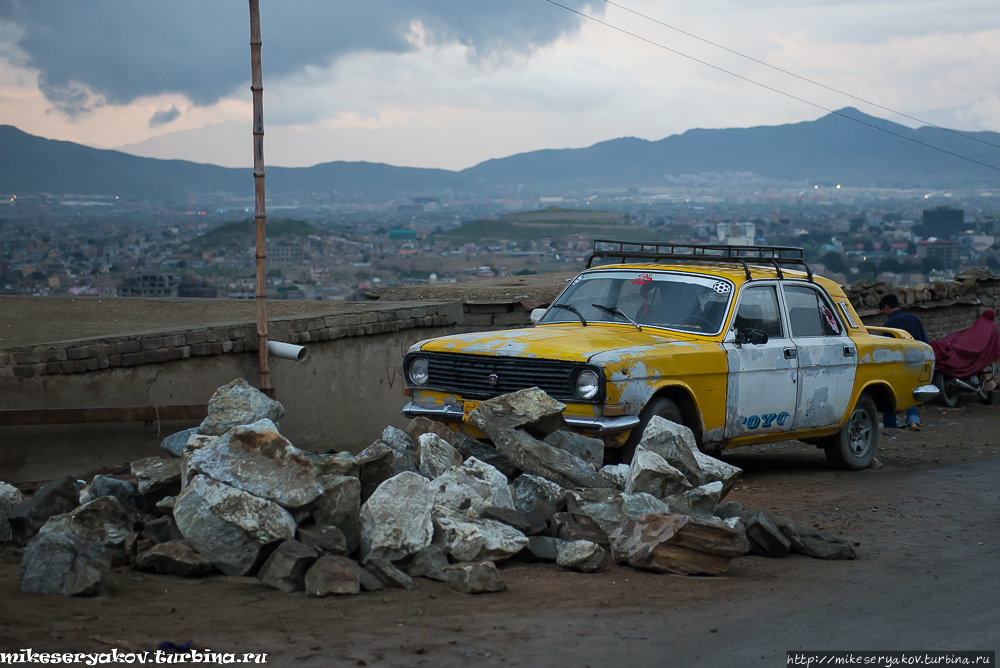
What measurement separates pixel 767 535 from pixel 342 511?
7.73 feet

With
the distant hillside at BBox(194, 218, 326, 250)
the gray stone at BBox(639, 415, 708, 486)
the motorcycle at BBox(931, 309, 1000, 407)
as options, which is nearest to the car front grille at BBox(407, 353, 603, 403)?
the gray stone at BBox(639, 415, 708, 486)

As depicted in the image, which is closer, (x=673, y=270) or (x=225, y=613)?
(x=225, y=613)

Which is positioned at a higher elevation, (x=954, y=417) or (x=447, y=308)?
(x=447, y=308)

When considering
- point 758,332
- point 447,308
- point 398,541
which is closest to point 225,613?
point 398,541

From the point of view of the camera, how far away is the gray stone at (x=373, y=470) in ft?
17.6

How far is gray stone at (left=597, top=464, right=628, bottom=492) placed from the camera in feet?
19.8

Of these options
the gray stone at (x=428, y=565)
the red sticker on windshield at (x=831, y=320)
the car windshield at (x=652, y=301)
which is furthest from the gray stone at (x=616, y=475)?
the red sticker on windshield at (x=831, y=320)

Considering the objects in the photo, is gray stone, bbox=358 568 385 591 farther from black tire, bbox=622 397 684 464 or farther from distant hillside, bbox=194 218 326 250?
distant hillside, bbox=194 218 326 250

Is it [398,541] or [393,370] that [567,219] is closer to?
[393,370]

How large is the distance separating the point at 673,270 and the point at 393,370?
291cm

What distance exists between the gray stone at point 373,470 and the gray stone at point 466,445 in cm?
66

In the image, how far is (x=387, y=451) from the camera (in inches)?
214

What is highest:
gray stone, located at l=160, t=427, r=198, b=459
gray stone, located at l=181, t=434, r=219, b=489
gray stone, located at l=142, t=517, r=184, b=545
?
gray stone, located at l=181, t=434, r=219, b=489

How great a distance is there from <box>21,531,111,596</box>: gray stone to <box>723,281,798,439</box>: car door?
479 cm
